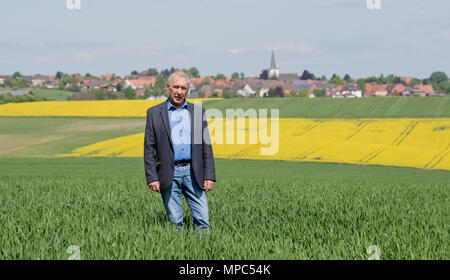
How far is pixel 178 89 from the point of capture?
607 cm

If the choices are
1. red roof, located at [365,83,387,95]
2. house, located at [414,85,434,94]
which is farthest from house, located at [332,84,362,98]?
house, located at [414,85,434,94]

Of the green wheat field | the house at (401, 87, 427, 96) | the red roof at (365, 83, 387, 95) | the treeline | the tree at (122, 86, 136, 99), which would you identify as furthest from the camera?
the red roof at (365, 83, 387, 95)

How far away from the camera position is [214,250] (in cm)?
535

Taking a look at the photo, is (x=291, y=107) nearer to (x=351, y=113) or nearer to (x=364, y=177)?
(x=351, y=113)

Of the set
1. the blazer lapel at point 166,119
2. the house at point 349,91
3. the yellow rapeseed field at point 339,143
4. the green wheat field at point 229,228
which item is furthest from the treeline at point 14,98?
the house at point 349,91

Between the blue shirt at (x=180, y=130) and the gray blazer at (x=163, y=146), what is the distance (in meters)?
0.05

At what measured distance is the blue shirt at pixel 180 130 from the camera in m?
6.22

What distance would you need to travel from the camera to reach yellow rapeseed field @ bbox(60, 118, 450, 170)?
31.7 metres

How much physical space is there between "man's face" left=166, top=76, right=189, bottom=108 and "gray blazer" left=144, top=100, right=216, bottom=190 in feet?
0.51

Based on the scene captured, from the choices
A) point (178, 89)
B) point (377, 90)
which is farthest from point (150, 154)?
point (377, 90)

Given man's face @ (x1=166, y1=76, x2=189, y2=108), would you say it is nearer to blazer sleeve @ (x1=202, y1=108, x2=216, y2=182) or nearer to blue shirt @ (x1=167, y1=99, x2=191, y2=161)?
blue shirt @ (x1=167, y1=99, x2=191, y2=161)

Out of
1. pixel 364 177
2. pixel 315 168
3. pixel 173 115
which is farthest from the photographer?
pixel 315 168
